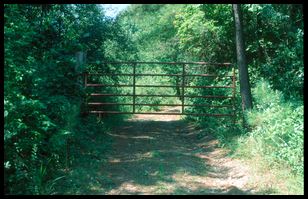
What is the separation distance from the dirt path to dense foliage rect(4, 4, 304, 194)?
59 centimetres

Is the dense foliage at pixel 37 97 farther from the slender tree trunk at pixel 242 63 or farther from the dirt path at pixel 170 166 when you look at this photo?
the slender tree trunk at pixel 242 63

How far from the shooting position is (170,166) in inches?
311

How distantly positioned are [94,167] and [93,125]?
10.5 feet

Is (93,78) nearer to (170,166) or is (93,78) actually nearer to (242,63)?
(242,63)

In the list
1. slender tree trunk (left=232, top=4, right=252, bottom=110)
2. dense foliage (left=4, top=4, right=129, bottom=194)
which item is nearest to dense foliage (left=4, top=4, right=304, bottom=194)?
dense foliage (left=4, top=4, right=129, bottom=194)

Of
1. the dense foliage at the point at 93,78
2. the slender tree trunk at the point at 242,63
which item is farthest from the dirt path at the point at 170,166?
the slender tree trunk at the point at 242,63

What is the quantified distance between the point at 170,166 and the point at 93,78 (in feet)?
16.1

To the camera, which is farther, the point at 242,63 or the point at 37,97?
the point at 242,63

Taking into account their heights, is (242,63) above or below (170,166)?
above

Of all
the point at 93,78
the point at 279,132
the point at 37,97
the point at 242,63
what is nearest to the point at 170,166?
the point at 279,132

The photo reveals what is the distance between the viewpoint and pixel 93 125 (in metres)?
10.9

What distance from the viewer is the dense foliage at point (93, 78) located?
6387mm

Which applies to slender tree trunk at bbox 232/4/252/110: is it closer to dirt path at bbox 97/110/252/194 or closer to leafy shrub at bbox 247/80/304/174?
leafy shrub at bbox 247/80/304/174

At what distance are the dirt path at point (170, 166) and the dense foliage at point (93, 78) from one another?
59 cm
